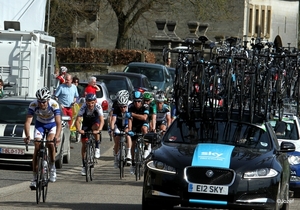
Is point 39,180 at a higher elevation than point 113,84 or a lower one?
lower

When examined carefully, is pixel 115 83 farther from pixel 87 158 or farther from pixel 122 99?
pixel 87 158

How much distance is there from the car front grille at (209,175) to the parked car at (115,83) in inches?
791

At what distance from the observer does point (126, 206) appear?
50.5 ft

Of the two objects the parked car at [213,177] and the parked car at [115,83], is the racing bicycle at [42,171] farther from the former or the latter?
the parked car at [115,83]

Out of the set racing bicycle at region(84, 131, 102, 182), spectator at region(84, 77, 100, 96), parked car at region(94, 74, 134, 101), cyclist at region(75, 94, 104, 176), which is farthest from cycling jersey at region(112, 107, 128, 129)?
parked car at region(94, 74, 134, 101)

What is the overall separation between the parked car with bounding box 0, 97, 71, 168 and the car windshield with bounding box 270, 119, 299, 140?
4.38 meters

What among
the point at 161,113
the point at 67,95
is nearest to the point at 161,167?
the point at 161,113

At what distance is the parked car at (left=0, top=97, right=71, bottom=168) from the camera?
21.3 m

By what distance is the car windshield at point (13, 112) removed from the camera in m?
22.1

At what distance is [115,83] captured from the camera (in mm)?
34031

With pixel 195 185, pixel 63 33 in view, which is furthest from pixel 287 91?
pixel 63 33

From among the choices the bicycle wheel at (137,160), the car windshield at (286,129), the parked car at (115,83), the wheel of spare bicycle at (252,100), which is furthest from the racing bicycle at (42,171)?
the parked car at (115,83)

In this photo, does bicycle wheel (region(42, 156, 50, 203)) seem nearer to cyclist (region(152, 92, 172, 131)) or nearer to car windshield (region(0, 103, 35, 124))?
car windshield (region(0, 103, 35, 124))

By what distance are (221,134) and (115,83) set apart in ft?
64.3
